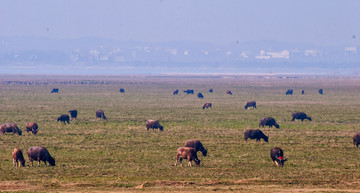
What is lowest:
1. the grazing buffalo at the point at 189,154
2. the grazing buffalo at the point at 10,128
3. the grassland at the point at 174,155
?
the grassland at the point at 174,155

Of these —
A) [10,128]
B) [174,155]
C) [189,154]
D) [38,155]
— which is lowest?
[174,155]

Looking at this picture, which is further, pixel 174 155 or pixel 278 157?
pixel 174 155

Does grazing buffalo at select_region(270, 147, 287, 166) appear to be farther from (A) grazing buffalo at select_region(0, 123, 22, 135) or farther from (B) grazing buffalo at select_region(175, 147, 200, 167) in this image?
(A) grazing buffalo at select_region(0, 123, 22, 135)

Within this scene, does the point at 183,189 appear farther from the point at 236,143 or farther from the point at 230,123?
the point at 230,123

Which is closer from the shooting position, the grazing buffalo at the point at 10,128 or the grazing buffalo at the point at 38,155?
the grazing buffalo at the point at 38,155

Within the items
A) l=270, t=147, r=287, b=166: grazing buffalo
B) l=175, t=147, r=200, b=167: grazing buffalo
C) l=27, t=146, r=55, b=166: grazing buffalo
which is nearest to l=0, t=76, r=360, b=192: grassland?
l=270, t=147, r=287, b=166: grazing buffalo

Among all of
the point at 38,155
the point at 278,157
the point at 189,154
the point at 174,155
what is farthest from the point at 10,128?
the point at 278,157

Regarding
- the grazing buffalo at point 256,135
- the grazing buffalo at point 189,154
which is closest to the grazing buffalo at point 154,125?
the grazing buffalo at point 256,135

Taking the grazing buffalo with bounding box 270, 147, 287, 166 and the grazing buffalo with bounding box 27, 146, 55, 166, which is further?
the grazing buffalo with bounding box 270, 147, 287, 166

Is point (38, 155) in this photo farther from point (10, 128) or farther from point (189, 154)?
point (10, 128)

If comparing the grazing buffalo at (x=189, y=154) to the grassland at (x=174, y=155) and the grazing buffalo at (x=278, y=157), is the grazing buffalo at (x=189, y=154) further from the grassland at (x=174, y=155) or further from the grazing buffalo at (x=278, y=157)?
the grazing buffalo at (x=278, y=157)

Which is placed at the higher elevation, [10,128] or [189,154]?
[189,154]

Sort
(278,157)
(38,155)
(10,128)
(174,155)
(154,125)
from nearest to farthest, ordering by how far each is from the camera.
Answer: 1. (38,155)
2. (278,157)
3. (174,155)
4. (10,128)
5. (154,125)

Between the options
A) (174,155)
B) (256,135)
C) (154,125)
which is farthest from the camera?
(154,125)
